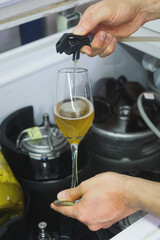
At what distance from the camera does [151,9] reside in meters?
0.99

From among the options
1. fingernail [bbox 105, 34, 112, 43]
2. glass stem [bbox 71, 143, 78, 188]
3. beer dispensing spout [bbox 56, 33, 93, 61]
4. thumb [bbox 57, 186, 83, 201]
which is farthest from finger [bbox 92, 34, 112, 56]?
thumb [bbox 57, 186, 83, 201]

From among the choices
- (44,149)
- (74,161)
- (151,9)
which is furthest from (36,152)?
(151,9)

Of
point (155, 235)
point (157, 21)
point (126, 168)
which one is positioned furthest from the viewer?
point (126, 168)

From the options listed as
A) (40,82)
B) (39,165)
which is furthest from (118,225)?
(40,82)

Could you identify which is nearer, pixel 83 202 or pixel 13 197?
pixel 83 202

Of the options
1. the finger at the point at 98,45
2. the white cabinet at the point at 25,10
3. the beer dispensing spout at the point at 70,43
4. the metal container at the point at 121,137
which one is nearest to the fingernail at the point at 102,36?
the finger at the point at 98,45

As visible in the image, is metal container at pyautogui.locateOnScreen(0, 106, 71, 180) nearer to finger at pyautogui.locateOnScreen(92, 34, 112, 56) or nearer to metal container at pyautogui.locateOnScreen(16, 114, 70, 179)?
metal container at pyautogui.locateOnScreen(16, 114, 70, 179)

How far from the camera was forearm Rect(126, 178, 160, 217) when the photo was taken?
650mm

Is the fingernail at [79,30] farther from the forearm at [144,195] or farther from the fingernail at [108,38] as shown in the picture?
the forearm at [144,195]

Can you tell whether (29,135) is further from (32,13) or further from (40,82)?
(32,13)

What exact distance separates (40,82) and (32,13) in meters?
0.23

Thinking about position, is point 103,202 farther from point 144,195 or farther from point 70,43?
point 70,43

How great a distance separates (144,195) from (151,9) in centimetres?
58

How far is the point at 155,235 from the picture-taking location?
0.62m
